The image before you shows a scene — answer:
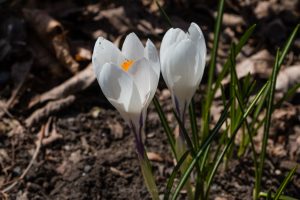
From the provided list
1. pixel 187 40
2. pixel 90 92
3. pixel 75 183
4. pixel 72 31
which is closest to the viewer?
pixel 187 40

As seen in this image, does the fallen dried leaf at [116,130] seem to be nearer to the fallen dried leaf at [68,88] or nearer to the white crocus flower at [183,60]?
the fallen dried leaf at [68,88]

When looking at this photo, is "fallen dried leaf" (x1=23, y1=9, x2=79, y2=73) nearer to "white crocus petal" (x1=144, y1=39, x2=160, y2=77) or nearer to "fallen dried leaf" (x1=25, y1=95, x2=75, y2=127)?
"fallen dried leaf" (x1=25, y1=95, x2=75, y2=127)

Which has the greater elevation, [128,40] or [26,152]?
[128,40]

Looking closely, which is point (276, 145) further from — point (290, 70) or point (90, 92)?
point (90, 92)

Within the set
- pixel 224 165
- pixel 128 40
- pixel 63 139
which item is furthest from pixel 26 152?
pixel 128 40

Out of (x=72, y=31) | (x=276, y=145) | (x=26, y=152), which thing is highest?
Answer: (x=72, y=31)

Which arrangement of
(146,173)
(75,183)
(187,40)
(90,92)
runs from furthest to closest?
(90,92)
(75,183)
(146,173)
(187,40)
